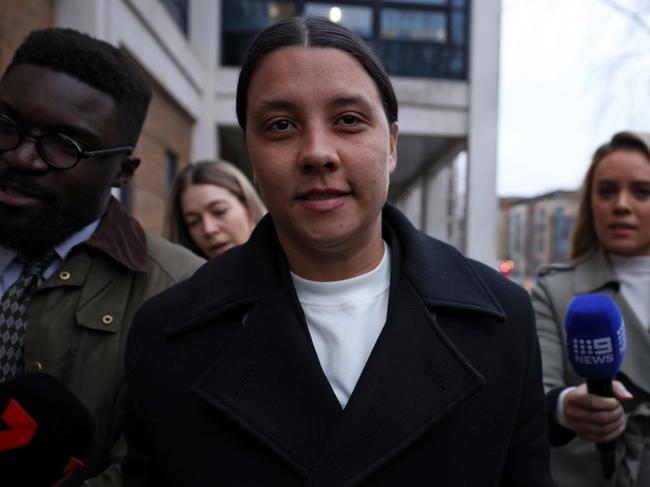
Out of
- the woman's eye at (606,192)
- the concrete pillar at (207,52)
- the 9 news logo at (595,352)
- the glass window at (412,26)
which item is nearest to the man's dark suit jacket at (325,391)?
the 9 news logo at (595,352)

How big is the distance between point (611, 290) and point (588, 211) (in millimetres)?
396

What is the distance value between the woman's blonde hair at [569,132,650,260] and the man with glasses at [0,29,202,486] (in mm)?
1909

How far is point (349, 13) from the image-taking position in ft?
49.2

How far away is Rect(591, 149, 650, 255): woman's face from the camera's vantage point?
8.34 feet

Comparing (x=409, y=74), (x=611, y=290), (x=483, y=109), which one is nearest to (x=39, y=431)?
(x=611, y=290)

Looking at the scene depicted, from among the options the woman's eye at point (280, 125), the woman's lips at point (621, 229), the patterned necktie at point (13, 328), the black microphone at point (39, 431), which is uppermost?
the woman's eye at point (280, 125)

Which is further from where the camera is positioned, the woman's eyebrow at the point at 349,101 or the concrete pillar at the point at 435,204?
the concrete pillar at the point at 435,204

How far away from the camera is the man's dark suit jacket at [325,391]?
58.6 inches

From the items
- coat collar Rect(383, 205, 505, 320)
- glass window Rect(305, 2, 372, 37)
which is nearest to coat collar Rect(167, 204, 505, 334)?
coat collar Rect(383, 205, 505, 320)

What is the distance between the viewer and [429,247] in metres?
1.79

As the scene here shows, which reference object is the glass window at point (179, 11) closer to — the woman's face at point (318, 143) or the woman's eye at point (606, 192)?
the woman's eye at point (606, 192)

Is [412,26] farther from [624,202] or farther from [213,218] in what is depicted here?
[624,202]

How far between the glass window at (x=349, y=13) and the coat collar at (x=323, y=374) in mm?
13994

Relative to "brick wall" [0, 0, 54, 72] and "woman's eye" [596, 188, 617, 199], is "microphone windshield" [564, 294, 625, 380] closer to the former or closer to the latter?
"woman's eye" [596, 188, 617, 199]
